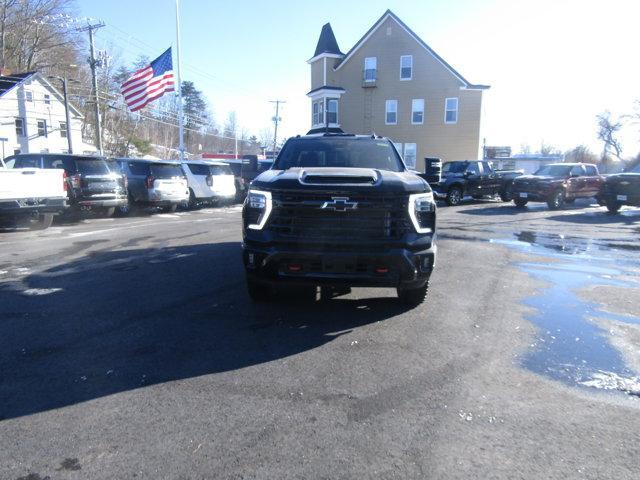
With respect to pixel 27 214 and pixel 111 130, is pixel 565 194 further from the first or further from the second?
pixel 111 130

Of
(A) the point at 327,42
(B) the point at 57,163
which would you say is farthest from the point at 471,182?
(A) the point at 327,42

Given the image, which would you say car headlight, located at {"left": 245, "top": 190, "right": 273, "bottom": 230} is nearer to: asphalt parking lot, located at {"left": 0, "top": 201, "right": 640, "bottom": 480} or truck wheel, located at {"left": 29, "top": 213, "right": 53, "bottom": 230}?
asphalt parking lot, located at {"left": 0, "top": 201, "right": 640, "bottom": 480}

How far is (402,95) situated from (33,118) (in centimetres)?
3547

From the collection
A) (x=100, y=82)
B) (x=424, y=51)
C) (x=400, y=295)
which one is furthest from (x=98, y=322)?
(x=100, y=82)

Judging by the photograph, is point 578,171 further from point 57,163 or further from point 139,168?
point 57,163

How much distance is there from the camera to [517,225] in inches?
554

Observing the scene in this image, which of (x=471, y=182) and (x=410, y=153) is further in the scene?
(x=410, y=153)

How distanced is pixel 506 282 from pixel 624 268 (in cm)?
271

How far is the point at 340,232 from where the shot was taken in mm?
4633

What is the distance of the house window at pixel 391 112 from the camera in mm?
34562

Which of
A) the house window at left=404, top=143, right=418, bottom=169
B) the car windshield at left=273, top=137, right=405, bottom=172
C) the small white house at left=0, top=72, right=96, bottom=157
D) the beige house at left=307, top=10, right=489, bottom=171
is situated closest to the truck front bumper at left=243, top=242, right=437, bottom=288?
the car windshield at left=273, top=137, right=405, bottom=172

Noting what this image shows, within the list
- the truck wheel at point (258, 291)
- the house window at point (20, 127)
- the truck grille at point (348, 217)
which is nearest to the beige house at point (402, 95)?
the house window at point (20, 127)

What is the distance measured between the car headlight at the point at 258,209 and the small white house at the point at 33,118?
4195cm

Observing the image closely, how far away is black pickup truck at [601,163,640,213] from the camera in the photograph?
55.6 feet
